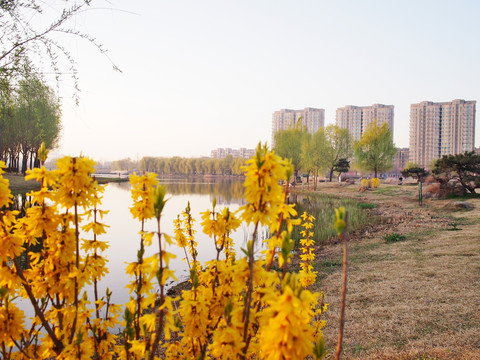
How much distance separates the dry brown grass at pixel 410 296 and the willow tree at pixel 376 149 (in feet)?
103

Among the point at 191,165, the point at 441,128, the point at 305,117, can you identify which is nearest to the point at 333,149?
the point at 191,165

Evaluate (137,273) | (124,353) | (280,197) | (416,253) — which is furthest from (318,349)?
(416,253)

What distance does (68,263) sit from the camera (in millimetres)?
2088

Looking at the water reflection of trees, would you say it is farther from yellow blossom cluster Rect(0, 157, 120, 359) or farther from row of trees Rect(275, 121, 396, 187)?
yellow blossom cluster Rect(0, 157, 120, 359)

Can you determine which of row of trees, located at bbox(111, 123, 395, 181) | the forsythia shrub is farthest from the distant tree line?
the forsythia shrub

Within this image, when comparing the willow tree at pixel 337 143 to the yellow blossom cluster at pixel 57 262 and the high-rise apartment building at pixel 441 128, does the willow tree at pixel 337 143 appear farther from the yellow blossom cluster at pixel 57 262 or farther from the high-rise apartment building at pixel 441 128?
the high-rise apartment building at pixel 441 128

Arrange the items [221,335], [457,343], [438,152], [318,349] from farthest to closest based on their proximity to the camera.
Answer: [438,152], [457,343], [221,335], [318,349]

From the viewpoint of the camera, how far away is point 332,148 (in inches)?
1823

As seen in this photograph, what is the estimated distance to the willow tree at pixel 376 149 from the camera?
4012 cm

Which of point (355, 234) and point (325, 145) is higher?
point (325, 145)

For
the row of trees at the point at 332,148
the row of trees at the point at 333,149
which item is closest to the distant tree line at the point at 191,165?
the row of trees at the point at 333,149

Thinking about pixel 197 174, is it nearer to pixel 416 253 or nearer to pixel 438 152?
pixel 438 152

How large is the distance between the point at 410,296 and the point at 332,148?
42584mm

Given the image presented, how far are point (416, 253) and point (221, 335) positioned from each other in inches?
311
